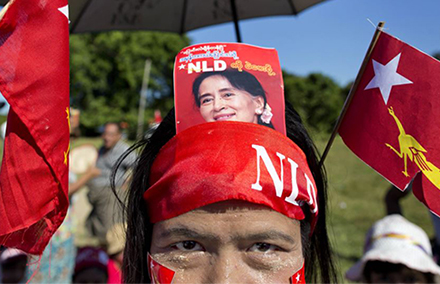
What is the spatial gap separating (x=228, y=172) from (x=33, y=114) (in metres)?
0.54

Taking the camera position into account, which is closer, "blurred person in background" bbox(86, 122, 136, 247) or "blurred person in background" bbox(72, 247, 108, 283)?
"blurred person in background" bbox(72, 247, 108, 283)

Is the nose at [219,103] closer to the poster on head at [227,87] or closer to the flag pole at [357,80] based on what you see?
the poster on head at [227,87]

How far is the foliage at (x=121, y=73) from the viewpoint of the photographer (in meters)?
37.4

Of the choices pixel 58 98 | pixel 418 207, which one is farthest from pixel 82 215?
pixel 58 98

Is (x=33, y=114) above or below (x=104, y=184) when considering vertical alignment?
above

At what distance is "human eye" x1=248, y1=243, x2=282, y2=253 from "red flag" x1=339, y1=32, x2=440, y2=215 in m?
0.41

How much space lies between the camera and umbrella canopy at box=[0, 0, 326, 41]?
8.05ft

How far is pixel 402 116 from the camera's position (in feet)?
4.67

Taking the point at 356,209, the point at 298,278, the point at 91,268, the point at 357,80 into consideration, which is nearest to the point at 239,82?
the point at 357,80

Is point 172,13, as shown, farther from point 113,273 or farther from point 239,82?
point 113,273

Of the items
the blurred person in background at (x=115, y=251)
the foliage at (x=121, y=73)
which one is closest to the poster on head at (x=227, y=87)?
the blurred person in background at (x=115, y=251)

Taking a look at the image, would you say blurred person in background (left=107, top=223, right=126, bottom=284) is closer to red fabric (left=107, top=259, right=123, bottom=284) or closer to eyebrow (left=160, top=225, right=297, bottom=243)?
red fabric (left=107, top=259, right=123, bottom=284)

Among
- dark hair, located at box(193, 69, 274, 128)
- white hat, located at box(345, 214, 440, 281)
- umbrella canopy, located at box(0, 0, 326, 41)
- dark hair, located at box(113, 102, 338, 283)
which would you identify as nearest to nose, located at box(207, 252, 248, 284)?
dark hair, located at box(113, 102, 338, 283)

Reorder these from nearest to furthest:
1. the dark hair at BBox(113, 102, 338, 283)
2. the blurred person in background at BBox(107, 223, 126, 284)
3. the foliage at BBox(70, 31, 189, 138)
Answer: the dark hair at BBox(113, 102, 338, 283) < the blurred person in background at BBox(107, 223, 126, 284) < the foliage at BBox(70, 31, 189, 138)
